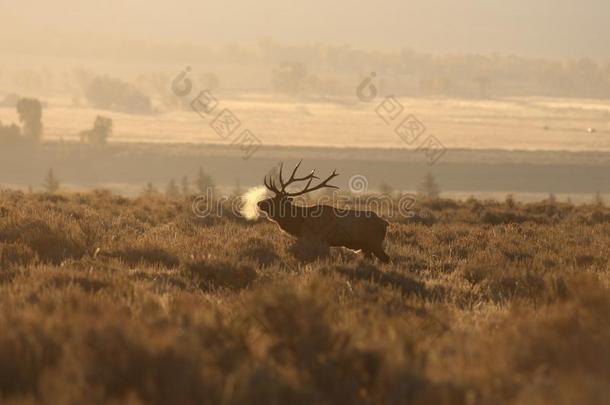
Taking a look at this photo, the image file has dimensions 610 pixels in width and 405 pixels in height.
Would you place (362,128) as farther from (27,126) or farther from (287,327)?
(287,327)

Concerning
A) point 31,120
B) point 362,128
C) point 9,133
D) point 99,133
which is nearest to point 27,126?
point 31,120

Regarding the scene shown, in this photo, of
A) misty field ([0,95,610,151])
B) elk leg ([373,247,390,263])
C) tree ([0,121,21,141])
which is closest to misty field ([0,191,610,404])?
elk leg ([373,247,390,263])

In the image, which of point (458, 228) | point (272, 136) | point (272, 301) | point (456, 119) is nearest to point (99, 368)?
point (272, 301)

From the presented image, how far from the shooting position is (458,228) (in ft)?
56.0

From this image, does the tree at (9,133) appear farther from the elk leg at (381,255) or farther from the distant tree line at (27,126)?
the elk leg at (381,255)

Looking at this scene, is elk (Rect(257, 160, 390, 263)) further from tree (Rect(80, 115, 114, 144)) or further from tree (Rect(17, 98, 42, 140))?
tree (Rect(17, 98, 42, 140))

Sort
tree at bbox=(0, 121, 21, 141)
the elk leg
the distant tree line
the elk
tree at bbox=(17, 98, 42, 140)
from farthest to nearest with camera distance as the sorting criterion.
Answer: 1. tree at bbox=(17, 98, 42, 140)
2. the distant tree line
3. tree at bbox=(0, 121, 21, 141)
4. the elk
5. the elk leg

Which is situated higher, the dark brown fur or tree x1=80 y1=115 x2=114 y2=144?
tree x1=80 y1=115 x2=114 y2=144

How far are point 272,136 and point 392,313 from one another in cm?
15550

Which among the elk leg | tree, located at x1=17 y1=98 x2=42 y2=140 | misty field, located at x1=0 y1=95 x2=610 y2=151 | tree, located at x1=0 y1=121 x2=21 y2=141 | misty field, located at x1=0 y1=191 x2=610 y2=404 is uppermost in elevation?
misty field, located at x1=0 y1=95 x2=610 y2=151

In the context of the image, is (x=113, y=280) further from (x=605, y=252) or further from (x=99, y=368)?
(x=605, y=252)

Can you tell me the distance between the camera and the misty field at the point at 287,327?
5004 mm

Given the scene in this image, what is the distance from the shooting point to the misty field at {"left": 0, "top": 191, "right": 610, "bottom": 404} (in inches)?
197

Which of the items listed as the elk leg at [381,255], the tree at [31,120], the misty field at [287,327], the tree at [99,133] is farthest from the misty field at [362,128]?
the misty field at [287,327]
